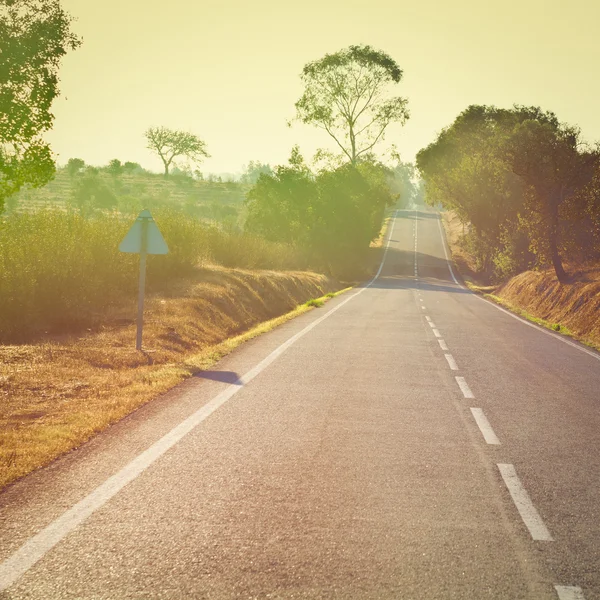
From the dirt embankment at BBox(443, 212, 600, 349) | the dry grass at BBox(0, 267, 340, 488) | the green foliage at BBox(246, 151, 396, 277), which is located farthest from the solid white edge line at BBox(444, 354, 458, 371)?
the green foliage at BBox(246, 151, 396, 277)

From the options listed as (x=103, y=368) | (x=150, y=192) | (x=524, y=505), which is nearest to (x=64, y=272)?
(x=103, y=368)

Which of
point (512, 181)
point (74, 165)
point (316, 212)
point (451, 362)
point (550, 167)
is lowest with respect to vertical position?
point (451, 362)

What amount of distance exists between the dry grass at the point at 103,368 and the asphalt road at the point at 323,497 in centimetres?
38

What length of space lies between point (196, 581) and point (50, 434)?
140 inches

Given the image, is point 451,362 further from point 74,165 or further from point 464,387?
point 74,165

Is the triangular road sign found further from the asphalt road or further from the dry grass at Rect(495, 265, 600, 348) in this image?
the dry grass at Rect(495, 265, 600, 348)

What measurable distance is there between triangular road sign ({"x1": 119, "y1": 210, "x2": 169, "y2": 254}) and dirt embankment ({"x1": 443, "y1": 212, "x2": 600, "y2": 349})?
11366 millimetres

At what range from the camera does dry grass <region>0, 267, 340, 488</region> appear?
670cm

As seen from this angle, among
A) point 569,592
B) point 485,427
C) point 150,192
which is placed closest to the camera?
point 569,592

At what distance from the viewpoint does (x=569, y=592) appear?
3.77 metres

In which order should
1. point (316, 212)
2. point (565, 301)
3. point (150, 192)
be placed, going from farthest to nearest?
point (150, 192)
point (316, 212)
point (565, 301)

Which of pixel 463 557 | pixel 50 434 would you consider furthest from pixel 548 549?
pixel 50 434

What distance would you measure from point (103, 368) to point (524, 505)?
7502mm

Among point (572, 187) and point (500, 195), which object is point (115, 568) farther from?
point (500, 195)
